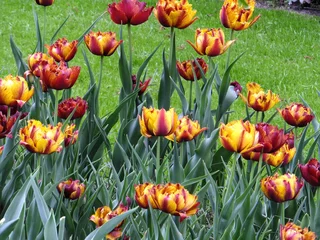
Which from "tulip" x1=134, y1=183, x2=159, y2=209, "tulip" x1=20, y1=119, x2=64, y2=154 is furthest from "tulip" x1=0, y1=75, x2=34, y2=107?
"tulip" x1=134, y1=183, x2=159, y2=209

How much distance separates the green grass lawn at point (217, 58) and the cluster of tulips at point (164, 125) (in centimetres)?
260

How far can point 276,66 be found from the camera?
6.41m

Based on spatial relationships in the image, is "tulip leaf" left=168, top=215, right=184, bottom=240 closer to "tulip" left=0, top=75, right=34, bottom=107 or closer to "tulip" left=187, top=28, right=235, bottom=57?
"tulip" left=0, top=75, right=34, bottom=107

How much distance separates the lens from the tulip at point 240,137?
1625 millimetres

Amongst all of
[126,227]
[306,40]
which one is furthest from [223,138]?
[306,40]

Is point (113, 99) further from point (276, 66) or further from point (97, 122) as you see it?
point (97, 122)

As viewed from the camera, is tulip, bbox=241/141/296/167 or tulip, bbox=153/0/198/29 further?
tulip, bbox=153/0/198/29

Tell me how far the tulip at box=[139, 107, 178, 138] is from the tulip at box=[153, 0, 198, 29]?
660 mm

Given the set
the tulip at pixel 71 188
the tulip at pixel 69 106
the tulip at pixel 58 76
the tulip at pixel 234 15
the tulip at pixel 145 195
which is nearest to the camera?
the tulip at pixel 145 195

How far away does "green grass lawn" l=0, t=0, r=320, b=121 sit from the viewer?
5691 mm

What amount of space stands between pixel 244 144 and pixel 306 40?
5950 mm

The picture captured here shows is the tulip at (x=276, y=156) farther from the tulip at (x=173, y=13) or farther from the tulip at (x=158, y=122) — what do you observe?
the tulip at (x=173, y=13)

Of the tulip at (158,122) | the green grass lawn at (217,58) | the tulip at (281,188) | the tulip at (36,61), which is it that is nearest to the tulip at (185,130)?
the tulip at (158,122)

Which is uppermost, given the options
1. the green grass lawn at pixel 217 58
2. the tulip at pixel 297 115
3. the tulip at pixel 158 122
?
the tulip at pixel 158 122
